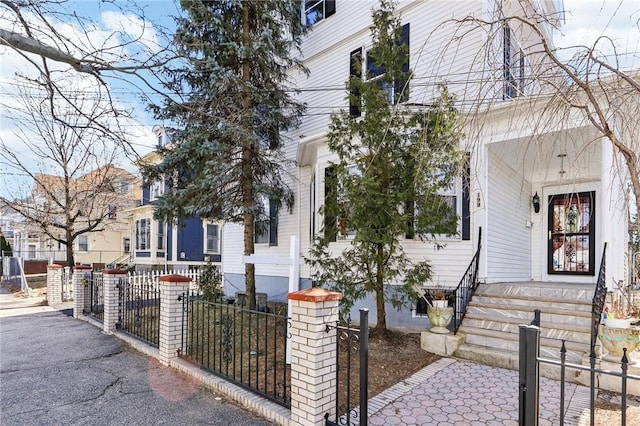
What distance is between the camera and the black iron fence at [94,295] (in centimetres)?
982

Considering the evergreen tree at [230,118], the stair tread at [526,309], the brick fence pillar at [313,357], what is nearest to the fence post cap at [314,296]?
the brick fence pillar at [313,357]

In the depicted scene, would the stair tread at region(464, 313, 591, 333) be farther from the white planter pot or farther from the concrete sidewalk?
the concrete sidewalk

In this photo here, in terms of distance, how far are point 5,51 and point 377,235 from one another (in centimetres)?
575

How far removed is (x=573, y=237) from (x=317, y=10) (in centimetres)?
947

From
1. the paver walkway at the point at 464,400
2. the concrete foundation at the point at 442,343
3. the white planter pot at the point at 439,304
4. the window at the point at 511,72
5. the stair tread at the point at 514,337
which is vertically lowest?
the paver walkway at the point at 464,400

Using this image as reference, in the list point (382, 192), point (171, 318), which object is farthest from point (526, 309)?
point (171, 318)

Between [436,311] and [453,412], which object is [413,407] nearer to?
[453,412]

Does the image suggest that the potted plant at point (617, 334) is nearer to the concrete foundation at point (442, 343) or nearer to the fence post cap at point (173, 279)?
the concrete foundation at point (442, 343)

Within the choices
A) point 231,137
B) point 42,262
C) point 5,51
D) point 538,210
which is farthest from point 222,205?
point 42,262

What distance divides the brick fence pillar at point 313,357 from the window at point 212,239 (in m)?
20.5

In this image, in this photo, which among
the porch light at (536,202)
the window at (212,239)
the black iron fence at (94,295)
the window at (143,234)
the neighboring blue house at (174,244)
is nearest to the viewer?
the porch light at (536,202)

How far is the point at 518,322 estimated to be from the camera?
6.24m

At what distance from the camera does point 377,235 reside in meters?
6.43

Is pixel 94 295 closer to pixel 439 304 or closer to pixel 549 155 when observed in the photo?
pixel 439 304
